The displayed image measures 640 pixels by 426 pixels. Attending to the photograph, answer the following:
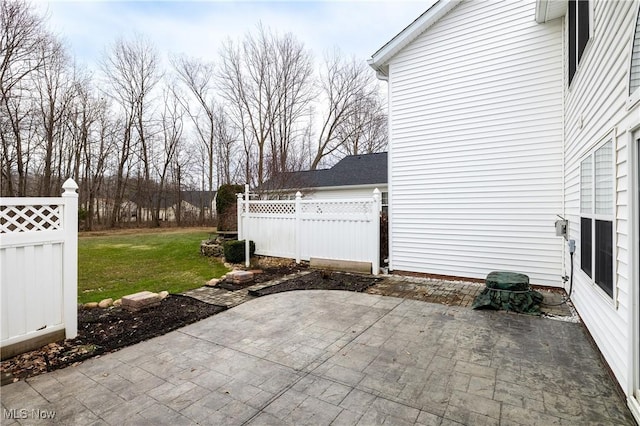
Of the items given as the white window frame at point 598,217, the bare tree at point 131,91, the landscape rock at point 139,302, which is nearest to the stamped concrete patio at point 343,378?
the white window frame at point 598,217

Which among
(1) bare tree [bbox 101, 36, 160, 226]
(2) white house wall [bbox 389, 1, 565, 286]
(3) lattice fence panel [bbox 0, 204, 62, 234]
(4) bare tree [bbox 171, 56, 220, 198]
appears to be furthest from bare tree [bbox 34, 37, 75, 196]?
(2) white house wall [bbox 389, 1, 565, 286]

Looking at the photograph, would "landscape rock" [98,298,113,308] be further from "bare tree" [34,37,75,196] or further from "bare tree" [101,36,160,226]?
"bare tree" [101,36,160,226]

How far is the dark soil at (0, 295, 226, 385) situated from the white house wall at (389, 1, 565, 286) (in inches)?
168

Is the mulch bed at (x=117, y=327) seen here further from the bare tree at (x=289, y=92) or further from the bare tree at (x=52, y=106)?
the bare tree at (x=52, y=106)

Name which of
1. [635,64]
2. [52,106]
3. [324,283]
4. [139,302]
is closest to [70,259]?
[139,302]

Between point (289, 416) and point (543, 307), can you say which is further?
point (543, 307)

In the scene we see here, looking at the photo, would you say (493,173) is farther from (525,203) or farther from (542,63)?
(542,63)

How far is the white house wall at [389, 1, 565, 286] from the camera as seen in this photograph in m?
5.24

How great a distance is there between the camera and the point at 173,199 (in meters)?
22.2

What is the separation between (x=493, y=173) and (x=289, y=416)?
17.4 feet

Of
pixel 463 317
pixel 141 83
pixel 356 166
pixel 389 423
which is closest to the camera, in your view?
pixel 389 423

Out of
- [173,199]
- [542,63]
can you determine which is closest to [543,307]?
[542,63]

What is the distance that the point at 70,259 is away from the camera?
131 inches

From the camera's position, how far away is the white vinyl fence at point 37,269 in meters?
2.91
